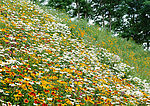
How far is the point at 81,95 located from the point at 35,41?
3.36m

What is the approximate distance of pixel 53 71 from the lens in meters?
4.78

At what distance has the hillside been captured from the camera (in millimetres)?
3734

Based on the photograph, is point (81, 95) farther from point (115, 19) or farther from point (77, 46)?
point (115, 19)

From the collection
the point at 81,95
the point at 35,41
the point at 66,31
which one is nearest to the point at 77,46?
the point at 66,31

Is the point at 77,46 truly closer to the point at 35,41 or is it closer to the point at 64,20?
the point at 35,41

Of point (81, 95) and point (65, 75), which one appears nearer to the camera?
point (81, 95)

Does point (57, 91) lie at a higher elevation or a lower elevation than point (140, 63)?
higher

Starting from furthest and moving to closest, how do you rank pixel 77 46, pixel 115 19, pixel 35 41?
1. pixel 115 19
2. pixel 77 46
3. pixel 35 41

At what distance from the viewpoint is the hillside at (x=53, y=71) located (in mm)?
3734

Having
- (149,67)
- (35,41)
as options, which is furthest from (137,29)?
(35,41)

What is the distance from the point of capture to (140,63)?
10078 mm

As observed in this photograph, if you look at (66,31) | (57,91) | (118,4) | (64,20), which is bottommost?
(57,91)

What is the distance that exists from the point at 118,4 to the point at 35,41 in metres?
19.3

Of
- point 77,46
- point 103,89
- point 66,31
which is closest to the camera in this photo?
point 103,89
